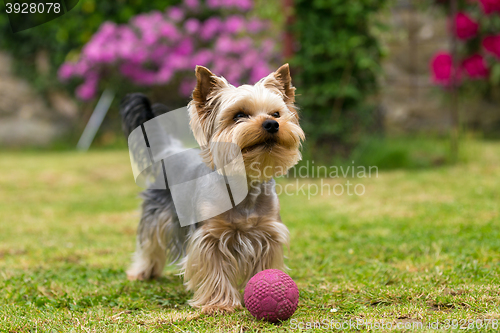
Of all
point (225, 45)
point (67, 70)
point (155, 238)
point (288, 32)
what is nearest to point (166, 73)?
point (225, 45)

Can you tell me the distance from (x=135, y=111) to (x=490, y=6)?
29.1ft

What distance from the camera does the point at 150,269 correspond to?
13.2ft

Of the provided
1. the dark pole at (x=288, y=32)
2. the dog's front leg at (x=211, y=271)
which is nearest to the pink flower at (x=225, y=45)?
the dark pole at (x=288, y=32)

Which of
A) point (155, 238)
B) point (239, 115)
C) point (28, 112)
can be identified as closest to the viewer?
point (239, 115)

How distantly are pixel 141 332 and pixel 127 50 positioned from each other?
9.71m

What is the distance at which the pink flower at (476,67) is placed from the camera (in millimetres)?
10695

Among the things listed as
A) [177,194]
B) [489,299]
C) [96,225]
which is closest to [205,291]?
[177,194]

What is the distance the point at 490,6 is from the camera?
10.1 meters

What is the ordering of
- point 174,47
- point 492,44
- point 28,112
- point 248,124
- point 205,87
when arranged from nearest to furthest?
point 248,124
point 205,87
point 492,44
point 174,47
point 28,112

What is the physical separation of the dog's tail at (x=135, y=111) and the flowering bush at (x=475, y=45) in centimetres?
793

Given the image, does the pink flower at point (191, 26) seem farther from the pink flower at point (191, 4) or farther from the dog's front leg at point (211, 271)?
the dog's front leg at point (211, 271)

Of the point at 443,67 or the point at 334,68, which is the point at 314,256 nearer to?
the point at 334,68

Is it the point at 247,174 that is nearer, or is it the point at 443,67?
the point at 247,174

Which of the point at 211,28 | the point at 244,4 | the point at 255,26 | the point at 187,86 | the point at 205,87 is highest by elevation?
the point at 244,4
